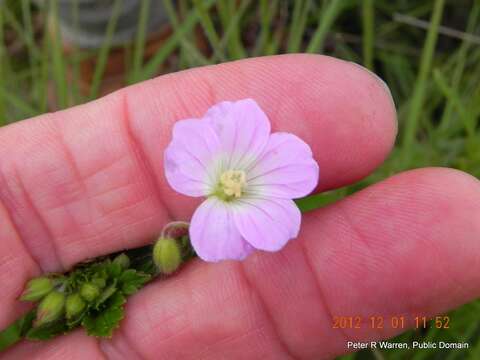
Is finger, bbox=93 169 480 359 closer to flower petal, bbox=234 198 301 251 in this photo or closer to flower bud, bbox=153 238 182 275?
flower bud, bbox=153 238 182 275

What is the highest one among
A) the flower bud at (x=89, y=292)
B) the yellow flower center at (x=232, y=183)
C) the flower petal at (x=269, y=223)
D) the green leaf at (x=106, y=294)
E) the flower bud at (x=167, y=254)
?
the yellow flower center at (x=232, y=183)

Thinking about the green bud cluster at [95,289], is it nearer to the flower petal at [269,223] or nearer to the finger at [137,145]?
the finger at [137,145]

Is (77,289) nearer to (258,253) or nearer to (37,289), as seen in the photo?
(37,289)

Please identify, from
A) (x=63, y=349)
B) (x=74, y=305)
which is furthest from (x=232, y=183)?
(x=63, y=349)

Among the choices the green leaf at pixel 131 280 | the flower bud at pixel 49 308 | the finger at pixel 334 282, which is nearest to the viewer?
the finger at pixel 334 282

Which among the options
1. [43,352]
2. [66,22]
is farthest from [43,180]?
[66,22]

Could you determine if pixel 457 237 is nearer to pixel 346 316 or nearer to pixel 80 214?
pixel 346 316

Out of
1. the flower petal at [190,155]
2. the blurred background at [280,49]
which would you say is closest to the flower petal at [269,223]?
the flower petal at [190,155]
